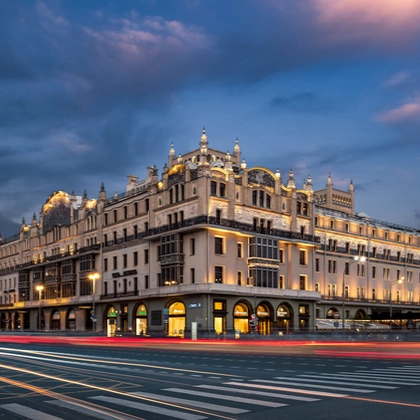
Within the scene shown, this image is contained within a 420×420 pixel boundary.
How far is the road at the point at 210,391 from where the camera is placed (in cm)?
1242

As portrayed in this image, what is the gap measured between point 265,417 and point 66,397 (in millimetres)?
5599

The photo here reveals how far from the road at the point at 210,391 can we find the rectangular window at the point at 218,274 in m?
40.3

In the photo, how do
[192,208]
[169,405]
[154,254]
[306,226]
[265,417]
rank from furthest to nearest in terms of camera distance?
[306,226]
[154,254]
[192,208]
[169,405]
[265,417]

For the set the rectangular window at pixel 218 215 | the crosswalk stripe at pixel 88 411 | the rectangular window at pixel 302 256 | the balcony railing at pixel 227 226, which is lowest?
the crosswalk stripe at pixel 88 411

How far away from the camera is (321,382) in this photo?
58.6 feet

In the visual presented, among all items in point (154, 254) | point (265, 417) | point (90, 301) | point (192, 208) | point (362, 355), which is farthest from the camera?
point (90, 301)

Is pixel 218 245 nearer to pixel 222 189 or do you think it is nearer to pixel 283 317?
pixel 222 189

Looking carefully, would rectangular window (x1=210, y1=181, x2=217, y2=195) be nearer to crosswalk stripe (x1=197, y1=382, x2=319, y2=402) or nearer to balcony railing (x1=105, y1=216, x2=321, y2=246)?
balcony railing (x1=105, y1=216, x2=321, y2=246)

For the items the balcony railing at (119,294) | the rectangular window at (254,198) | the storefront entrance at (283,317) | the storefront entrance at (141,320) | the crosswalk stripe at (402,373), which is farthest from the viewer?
the balcony railing at (119,294)

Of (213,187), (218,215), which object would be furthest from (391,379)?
(213,187)

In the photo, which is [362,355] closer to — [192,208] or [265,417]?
[265,417]

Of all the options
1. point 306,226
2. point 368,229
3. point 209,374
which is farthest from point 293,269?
point 209,374

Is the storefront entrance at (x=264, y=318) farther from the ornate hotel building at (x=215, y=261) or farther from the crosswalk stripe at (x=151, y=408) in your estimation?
the crosswalk stripe at (x=151, y=408)

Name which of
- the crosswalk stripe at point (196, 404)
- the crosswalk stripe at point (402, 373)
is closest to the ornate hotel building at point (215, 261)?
the crosswalk stripe at point (402, 373)
